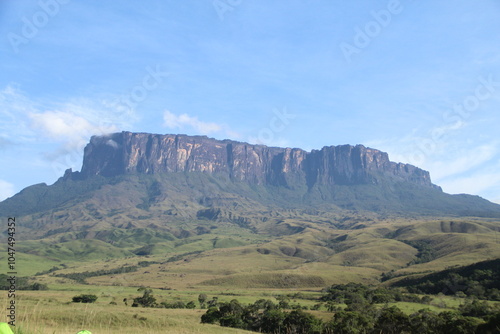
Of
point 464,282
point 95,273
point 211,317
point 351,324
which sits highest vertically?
point 464,282

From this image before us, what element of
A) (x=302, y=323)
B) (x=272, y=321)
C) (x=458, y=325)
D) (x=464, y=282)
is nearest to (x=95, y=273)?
(x=272, y=321)

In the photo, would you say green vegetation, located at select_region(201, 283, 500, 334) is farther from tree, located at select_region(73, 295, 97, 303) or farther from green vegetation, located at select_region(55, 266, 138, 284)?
green vegetation, located at select_region(55, 266, 138, 284)

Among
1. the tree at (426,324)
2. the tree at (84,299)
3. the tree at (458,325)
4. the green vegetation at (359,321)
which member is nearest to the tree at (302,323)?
the green vegetation at (359,321)

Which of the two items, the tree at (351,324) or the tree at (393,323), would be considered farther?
the tree at (393,323)

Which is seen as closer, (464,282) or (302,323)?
(302,323)

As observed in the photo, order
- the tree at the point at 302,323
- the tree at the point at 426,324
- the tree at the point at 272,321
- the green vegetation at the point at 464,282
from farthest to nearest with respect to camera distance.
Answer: the green vegetation at the point at 464,282 → the tree at the point at 272,321 → the tree at the point at 302,323 → the tree at the point at 426,324

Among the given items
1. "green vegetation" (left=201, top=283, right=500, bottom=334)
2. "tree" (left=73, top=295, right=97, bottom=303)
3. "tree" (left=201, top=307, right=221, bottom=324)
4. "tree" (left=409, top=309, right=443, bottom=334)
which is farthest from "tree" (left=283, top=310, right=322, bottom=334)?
"tree" (left=73, top=295, right=97, bottom=303)

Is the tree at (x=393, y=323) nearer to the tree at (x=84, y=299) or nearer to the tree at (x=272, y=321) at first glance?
the tree at (x=272, y=321)

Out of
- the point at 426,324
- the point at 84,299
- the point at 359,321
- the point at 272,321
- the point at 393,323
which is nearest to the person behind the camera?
the point at 426,324

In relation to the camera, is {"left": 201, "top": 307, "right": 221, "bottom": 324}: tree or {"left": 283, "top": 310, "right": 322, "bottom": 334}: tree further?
{"left": 201, "top": 307, "right": 221, "bottom": 324}: tree

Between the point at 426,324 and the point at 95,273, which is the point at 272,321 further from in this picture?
the point at 95,273

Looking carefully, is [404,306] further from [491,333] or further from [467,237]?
[467,237]

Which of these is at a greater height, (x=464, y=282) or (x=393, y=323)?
(x=464, y=282)

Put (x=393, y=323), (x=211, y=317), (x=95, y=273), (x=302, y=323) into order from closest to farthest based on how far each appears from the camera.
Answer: (x=393, y=323), (x=302, y=323), (x=211, y=317), (x=95, y=273)
